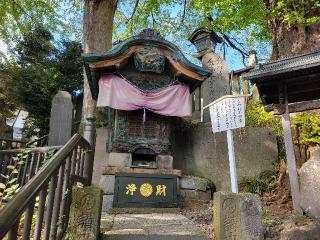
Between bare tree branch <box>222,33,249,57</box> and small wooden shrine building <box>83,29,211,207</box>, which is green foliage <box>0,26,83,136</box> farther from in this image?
bare tree branch <box>222,33,249,57</box>

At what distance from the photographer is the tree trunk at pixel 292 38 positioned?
9.72m

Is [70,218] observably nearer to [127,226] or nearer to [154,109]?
[127,226]

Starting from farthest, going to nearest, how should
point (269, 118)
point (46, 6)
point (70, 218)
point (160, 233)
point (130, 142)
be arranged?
point (46, 6) → point (269, 118) → point (130, 142) → point (160, 233) → point (70, 218)

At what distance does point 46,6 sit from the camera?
17.2m

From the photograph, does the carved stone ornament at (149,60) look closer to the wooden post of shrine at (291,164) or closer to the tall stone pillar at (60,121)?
the tall stone pillar at (60,121)

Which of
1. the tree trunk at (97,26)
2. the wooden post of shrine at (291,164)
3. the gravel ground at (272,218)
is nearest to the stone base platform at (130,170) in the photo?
the gravel ground at (272,218)

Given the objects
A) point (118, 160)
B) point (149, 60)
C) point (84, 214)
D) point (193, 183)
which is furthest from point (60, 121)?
point (84, 214)

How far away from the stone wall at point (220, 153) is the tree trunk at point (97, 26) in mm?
4580

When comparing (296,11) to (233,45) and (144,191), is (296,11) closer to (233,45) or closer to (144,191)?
(144,191)

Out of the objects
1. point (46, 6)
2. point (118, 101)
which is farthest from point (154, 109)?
point (46, 6)

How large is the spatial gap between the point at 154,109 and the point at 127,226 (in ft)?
13.0

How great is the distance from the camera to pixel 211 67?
1083 cm

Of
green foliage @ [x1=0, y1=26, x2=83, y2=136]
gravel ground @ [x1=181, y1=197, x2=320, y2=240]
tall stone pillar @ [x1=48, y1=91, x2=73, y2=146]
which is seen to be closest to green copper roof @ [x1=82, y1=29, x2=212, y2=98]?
tall stone pillar @ [x1=48, y1=91, x2=73, y2=146]

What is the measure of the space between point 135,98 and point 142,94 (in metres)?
0.24
